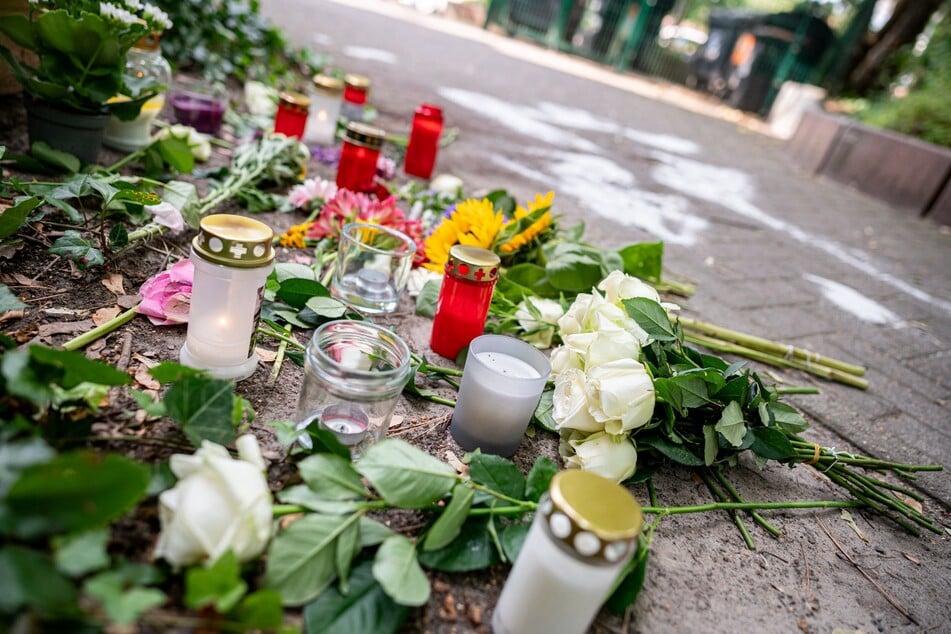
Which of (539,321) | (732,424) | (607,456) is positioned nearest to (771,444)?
(732,424)

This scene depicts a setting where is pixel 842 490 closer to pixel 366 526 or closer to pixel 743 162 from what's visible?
pixel 366 526

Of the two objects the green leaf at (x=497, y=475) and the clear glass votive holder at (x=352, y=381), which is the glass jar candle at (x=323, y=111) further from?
the green leaf at (x=497, y=475)

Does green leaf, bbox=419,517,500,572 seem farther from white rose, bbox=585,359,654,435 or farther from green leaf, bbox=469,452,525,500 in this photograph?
white rose, bbox=585,359,654,435

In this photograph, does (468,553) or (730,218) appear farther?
(730,218)

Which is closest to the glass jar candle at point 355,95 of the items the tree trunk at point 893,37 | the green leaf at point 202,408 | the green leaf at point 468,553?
the green leaf at point 202,408

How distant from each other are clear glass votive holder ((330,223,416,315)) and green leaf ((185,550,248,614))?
38.9 inches

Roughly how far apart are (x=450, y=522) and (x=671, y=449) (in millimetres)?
581

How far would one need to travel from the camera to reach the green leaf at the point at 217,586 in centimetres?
71

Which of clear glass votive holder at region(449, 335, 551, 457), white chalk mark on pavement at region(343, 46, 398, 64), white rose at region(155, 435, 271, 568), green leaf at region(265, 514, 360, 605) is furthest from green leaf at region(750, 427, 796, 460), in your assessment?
white chalk mark on pavement at region(343, 46, 398, 64)

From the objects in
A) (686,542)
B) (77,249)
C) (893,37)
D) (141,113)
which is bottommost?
(686,542)

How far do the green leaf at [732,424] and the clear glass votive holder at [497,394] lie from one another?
37 centimetres

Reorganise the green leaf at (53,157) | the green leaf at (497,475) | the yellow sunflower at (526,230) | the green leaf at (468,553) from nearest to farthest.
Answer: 1. the green leaf at (468,553)
2. the green leaf at (497,475)
3. the green leaf at (53,157)
4. the yellow sunflower at (526,230)

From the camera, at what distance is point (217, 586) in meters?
0.73

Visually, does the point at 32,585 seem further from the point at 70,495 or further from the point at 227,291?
the point at 227,291
